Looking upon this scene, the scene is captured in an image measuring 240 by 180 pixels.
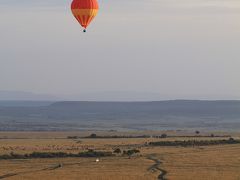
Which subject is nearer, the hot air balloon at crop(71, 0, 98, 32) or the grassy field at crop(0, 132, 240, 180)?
the grassy field at crop(0, 132, 240, 180)

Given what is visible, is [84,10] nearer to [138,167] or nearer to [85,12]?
[85,12]

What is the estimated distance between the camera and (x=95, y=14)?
56.7m

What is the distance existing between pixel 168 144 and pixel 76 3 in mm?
17528

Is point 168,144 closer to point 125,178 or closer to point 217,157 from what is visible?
point 217,157

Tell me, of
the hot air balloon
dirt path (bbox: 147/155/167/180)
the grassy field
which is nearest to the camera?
dirt path (bbox: 147/155/167/180)

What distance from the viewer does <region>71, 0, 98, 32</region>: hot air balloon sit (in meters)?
56.0

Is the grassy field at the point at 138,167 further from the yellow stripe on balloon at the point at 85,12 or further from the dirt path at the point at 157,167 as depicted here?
the yellow stripe on balloon at the point at 85,12

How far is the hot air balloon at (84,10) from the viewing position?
56000 mm

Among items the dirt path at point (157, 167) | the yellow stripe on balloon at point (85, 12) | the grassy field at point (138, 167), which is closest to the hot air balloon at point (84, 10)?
the yellow stripe on balloon at point (85, 12)

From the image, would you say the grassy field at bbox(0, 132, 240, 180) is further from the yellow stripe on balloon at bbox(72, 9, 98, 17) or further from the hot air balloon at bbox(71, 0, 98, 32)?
the yellow stripe on balloon at bbox(72, 9, 98, 17)

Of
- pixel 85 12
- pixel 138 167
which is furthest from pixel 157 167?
pixel 85 12

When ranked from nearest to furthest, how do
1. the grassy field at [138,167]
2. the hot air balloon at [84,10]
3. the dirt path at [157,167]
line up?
the dirt path at [157,167] → the grassy field at [138,167] → the hot air balloon at [84,10]

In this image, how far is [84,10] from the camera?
56094 mm

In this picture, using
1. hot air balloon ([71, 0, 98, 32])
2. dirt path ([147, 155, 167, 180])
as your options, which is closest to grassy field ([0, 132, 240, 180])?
dirt path ([147, 155, 167, 180])
